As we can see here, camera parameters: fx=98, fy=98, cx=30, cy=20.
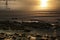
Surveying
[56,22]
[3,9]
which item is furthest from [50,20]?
[3,9]

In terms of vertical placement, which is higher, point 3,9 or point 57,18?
point 3,9

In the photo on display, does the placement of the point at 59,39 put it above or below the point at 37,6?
Answer: below

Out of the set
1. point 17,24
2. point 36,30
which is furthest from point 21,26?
point 36,30

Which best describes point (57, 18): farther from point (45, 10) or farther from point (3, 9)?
point (3, 9)

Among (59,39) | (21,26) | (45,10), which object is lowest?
(59,39)

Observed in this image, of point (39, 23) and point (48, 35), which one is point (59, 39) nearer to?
point (48, 35)

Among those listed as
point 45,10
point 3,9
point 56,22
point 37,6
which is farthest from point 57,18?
point 3,9

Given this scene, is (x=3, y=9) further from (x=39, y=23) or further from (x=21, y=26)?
(x=39, y=23)
